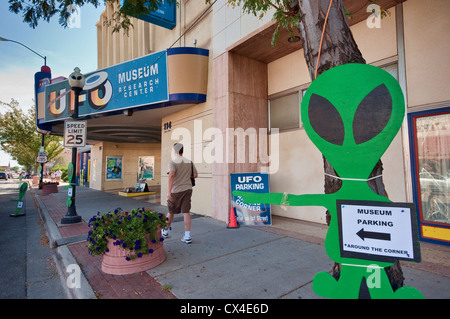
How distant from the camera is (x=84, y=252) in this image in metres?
4.43

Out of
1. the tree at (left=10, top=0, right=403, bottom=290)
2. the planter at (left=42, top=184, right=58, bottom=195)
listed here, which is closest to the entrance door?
the tree at (left=10, top=0, right=403, bottom=290)

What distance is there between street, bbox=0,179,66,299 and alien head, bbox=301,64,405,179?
374cm

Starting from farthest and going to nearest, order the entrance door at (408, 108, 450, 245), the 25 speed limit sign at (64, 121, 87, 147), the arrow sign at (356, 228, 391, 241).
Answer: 1. the 25 speed limit sign at (64, 121, 87, 147)
2. the entrance door at (408, 108, 450, 245)
3. the arrow sign at (356, 228, 391, 241)

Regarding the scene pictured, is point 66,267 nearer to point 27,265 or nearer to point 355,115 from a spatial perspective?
point 27,265

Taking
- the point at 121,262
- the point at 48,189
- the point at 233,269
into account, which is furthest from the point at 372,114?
the point at 48,189

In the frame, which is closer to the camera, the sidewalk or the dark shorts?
the sidewalk

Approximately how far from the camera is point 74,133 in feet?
21.9

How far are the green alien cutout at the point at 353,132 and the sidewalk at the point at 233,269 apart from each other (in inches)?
45.5

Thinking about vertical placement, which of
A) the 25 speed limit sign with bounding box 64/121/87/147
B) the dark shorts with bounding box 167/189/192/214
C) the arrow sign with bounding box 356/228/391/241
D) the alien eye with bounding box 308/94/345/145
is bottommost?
the dark shorts with bounding box 167/189/192/214

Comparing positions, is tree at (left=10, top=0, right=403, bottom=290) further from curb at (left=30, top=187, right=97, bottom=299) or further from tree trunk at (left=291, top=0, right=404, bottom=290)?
curb at (left=30, top=187, right=97, bottom=299)

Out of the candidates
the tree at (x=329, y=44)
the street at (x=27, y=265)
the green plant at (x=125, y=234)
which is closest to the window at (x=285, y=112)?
the tree at (x=329, y=44)

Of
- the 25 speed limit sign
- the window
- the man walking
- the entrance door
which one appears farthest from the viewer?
the window

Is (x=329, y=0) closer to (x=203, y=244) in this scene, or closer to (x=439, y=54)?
(x=439, y=54)

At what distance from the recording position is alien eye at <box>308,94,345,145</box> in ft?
5.88
